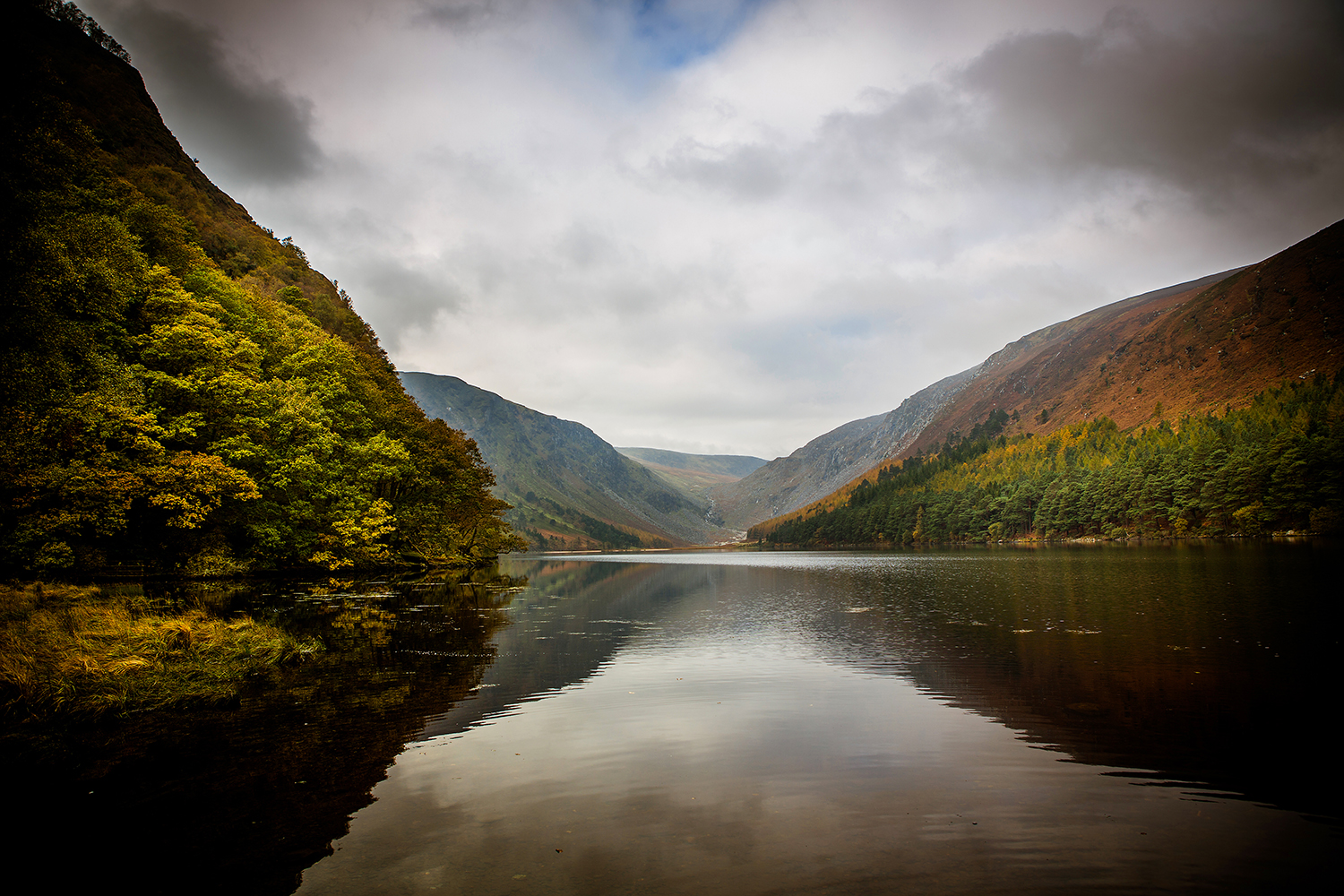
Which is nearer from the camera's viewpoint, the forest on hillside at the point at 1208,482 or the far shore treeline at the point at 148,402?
the far shore treeline at the point at 148,402

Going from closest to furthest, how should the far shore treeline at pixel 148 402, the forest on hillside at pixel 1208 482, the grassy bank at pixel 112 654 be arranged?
the grassy bank at pixel 112 654, the far shore treeline at pixel 148 402, the forest on hillside at pixel 1208 482

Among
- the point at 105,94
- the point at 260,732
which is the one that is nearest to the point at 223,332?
the point at 260,732

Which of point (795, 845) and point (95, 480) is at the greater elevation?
point (95, 480)

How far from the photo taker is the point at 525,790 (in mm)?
12312

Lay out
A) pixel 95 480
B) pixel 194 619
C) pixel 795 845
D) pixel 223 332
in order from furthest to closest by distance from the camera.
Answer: pixel 223 332
pixel 95 480
pixel 194 619
pixel 795 845

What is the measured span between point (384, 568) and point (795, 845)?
6958cm

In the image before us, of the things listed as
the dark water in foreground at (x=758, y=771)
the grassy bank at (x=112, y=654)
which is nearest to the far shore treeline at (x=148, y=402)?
the grassy bank at (x=112, y=654)

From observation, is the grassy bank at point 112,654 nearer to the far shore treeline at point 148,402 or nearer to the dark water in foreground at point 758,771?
the dark water in foreground at point 758,771

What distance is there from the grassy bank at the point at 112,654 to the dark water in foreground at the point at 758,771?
6.30 feet

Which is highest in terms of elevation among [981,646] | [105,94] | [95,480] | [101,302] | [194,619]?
[105,94]

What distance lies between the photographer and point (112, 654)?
1817cm

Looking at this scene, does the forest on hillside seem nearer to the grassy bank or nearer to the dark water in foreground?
the dark water in foreground

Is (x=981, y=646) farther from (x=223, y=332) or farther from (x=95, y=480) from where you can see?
(x=223, y=332)

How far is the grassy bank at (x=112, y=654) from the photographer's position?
15.5 metres
